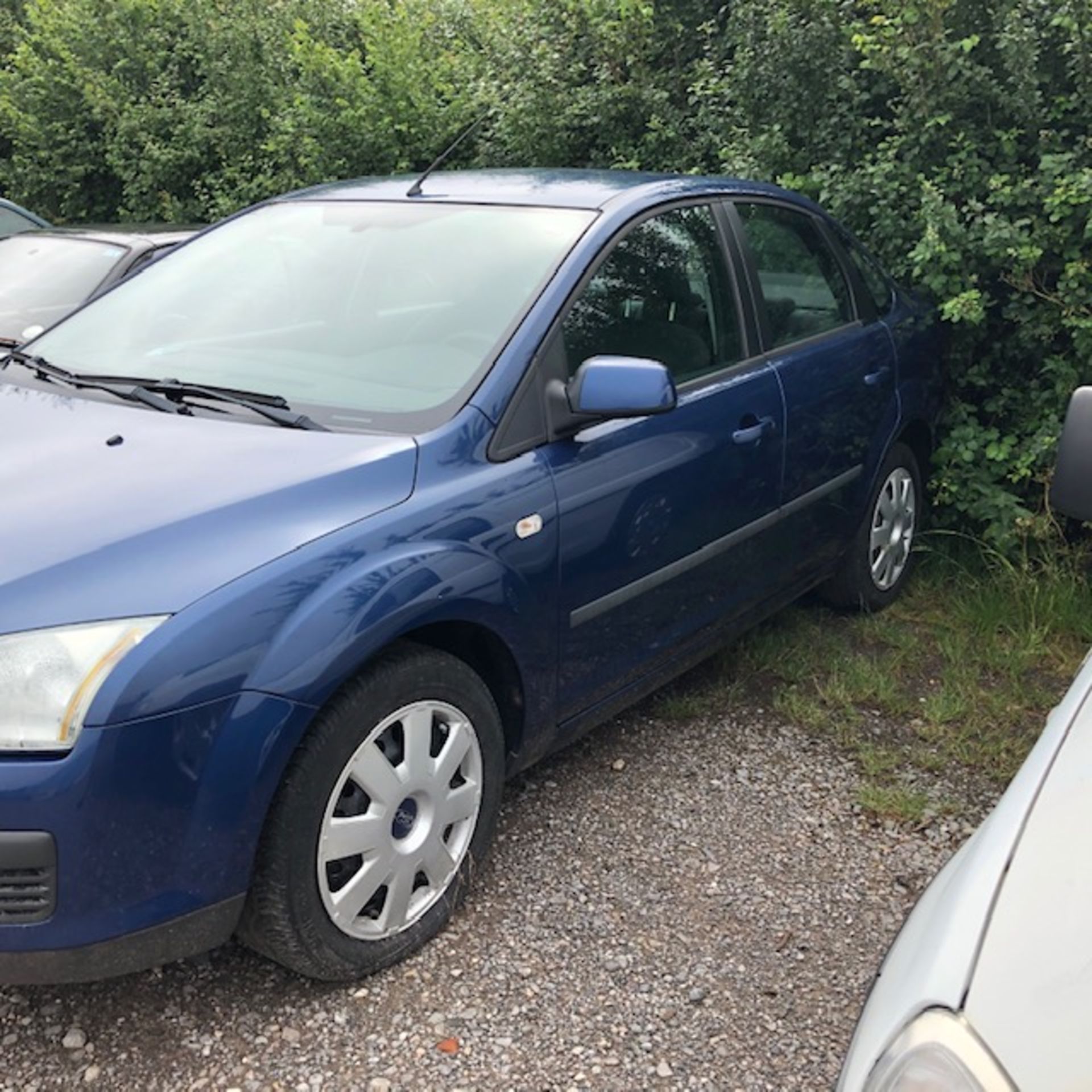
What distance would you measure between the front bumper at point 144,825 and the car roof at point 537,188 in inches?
66.3

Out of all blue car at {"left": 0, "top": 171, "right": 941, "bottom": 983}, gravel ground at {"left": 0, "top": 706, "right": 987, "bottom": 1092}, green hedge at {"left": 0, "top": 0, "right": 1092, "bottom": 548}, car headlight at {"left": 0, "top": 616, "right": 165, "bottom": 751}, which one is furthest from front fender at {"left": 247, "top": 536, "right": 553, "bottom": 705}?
green hedge at {"left": 0, "top": 0, "right": 1092, "bottom": 548}

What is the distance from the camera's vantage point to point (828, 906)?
2826 mm

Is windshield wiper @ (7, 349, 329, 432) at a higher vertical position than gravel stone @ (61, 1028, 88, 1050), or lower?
higher

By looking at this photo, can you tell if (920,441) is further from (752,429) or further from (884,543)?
(752,429)

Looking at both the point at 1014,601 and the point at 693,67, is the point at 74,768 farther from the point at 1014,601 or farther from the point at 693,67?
the point at 693,67

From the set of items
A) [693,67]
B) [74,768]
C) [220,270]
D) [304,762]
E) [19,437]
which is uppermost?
[693,67]

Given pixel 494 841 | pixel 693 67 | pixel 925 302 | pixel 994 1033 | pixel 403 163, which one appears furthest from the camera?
pixel 403 163

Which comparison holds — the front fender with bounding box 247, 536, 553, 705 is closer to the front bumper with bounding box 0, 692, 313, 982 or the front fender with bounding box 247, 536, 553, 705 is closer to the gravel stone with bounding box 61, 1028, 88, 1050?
A: the front bumper with bounding box 0, 692, 313, 982

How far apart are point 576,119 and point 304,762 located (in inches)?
181

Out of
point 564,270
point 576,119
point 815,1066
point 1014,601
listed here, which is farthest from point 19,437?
point 576,119

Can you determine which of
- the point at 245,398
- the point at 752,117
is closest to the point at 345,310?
the point at 245,398

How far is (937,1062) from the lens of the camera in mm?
1254

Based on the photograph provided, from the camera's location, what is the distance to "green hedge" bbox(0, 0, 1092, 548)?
14.5 ft

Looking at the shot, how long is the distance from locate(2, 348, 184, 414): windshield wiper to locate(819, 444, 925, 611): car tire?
249 cm
